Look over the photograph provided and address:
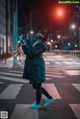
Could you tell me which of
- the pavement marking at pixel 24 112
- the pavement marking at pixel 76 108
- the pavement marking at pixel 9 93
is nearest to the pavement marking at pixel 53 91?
the pavement marking at pixel 9 93

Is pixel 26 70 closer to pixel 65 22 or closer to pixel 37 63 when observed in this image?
pixel 37 63

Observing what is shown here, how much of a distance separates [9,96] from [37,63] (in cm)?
257

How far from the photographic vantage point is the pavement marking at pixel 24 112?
7.94 metres

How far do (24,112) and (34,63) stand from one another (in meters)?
1.19

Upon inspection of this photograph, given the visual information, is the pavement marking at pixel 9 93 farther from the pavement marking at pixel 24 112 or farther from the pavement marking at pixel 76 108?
the pavement marking at pixel 76 108

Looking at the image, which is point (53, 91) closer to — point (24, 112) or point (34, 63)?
point (34, 63)

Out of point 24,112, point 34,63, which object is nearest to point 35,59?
point 34,63

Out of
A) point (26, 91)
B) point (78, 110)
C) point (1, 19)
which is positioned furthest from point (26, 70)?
point (1, 19)

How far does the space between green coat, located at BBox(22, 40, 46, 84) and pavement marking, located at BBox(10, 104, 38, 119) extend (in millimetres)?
681

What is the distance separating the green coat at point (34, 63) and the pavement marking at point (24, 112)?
681 millimetres

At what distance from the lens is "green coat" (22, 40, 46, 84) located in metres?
8.71

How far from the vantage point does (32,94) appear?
11.6 m

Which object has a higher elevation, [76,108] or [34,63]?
[34,63]

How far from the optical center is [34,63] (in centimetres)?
880
